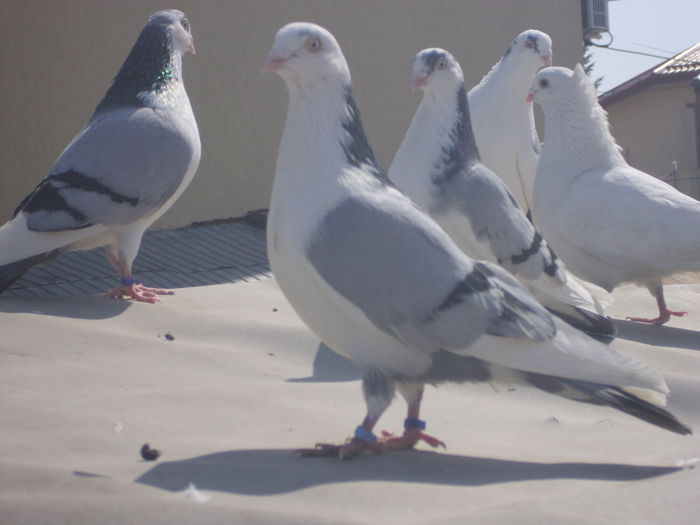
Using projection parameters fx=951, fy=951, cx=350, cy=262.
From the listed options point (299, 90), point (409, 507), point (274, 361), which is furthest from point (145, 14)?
point (409, 507)

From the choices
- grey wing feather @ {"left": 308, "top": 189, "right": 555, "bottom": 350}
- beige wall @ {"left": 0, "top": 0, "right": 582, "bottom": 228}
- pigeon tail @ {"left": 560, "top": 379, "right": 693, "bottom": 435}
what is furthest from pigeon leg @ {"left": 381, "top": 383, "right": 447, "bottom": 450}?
→ beige wall @ {"left": 0, "top": 0, "right": 582, "bottom": 228}

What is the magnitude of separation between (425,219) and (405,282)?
29 centimetres

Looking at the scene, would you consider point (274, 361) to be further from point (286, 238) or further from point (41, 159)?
point (41, 159)

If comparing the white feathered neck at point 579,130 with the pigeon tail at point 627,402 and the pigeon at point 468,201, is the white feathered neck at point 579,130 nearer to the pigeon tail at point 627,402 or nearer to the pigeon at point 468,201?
Answer: the pigeon at point 468,201

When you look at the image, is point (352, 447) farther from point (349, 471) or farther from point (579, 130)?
point (579, 130)

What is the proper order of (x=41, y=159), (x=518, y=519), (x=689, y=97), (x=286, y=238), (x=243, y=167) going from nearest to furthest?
(x=518, y=519), (x=286, y=238), (x=41, y=159), (x=243, y=167), (x=689, y=97)

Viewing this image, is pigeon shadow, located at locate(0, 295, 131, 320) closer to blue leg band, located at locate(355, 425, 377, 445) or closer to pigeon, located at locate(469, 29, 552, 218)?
blue leg band, located at locate(355, 425, 377, 445)

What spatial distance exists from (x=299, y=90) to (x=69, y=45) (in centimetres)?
584

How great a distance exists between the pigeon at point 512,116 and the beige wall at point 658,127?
1788cm

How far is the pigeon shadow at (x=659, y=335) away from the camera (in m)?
5.62

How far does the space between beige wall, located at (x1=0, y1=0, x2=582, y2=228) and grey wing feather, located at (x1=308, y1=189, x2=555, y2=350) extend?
237 inches

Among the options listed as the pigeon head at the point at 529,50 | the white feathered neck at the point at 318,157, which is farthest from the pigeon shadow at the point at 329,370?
the pigeon head at the point at 529,50

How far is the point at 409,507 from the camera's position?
2.51m

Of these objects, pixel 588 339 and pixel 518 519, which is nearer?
pixel 518 519
